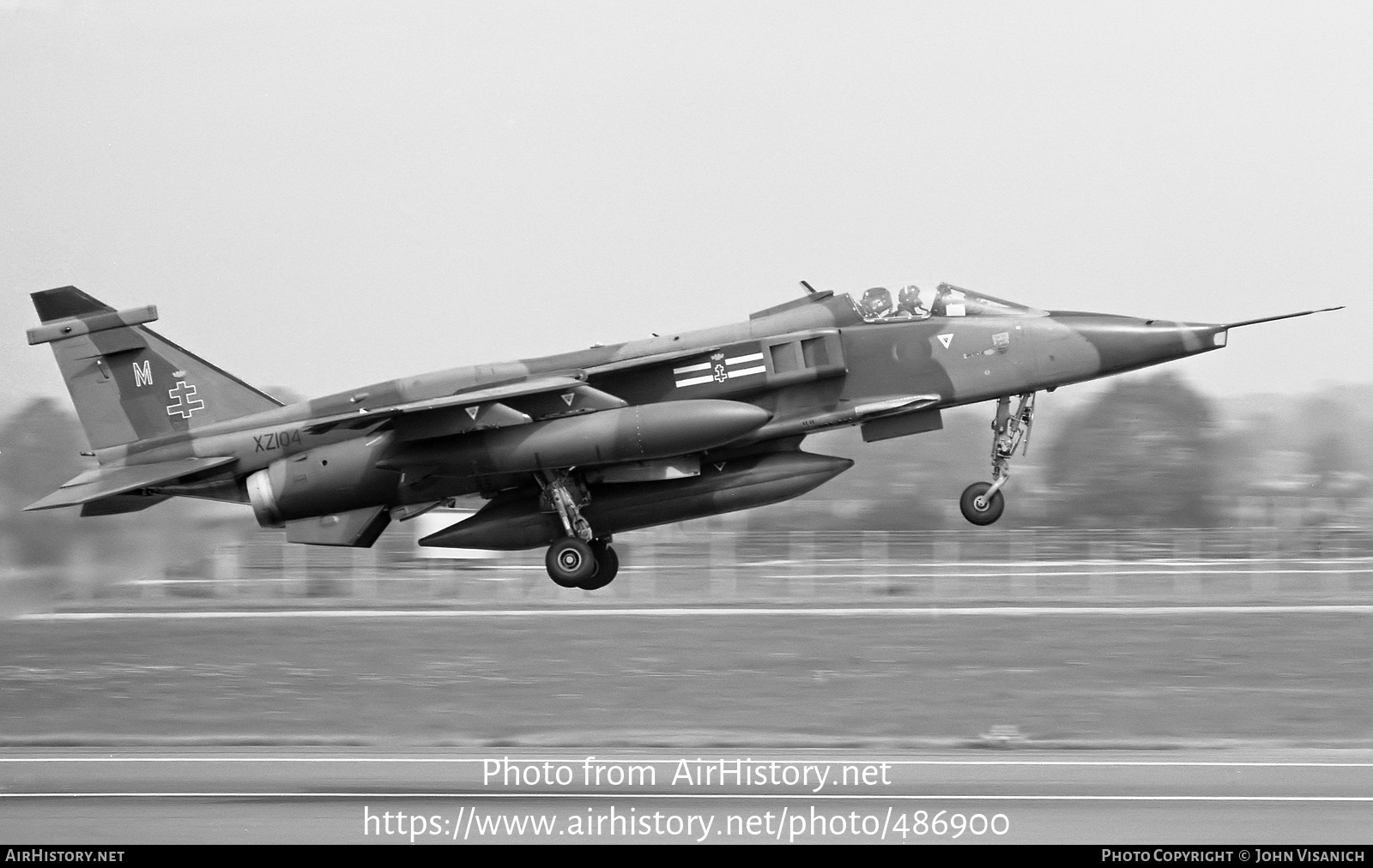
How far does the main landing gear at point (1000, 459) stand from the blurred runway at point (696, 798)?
11.6 ft

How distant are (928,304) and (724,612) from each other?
16.6 m

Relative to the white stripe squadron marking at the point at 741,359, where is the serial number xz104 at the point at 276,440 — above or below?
below

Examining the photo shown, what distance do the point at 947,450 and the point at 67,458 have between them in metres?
34.5

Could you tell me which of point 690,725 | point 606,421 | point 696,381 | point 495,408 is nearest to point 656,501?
point 696,381

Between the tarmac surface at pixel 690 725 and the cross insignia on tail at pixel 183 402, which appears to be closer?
the tarmac surface at pixel 690 725

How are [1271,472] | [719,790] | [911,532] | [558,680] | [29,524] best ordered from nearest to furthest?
[719,790]
[29,524]
[558,680]
[911,532]
[1271,472]

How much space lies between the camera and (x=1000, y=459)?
52.7ft

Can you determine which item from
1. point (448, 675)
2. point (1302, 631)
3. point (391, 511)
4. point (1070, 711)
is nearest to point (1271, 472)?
point (1302, 631)

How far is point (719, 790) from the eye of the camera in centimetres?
1845

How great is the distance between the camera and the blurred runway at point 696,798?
16.7 m

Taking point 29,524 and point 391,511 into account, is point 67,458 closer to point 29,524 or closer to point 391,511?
point 29,524

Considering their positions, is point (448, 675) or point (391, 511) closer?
point (391, 511)

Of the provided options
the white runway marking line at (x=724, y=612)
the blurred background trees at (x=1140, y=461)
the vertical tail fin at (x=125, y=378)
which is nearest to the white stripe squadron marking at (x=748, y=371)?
the vertical tail fin at (x=125, y=378)

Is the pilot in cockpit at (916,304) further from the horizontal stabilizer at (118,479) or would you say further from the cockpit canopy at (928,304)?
the horizontal stabilizer at (118,479)
